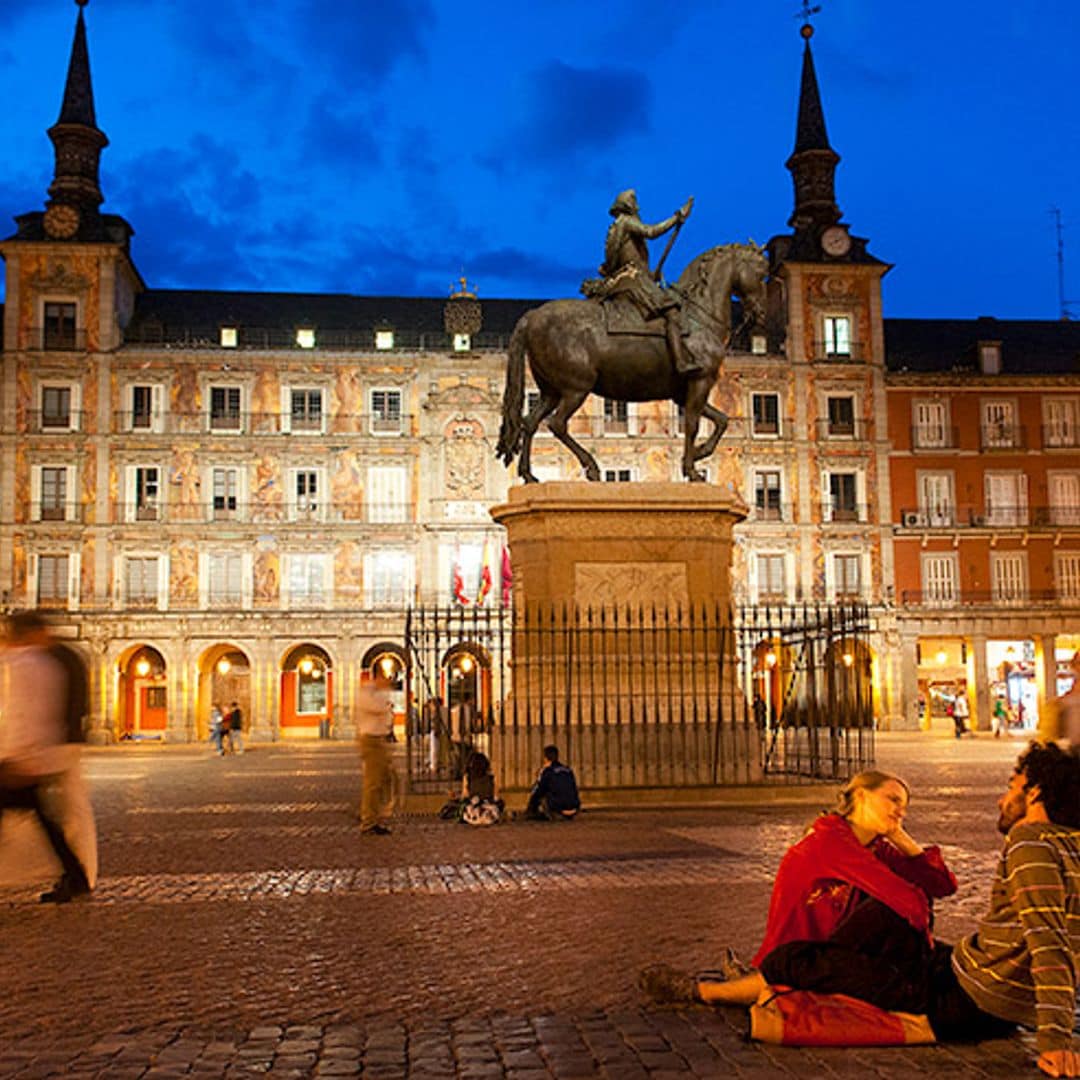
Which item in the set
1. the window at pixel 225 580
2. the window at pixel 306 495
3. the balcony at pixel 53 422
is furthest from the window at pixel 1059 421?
the balcony at pixel 53 422

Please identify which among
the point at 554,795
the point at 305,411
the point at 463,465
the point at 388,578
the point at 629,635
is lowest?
the point at 554,795

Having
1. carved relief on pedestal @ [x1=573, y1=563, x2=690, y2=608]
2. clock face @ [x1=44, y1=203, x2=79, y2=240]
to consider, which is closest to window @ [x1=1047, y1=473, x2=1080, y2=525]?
clock face @ [x1=44, y1=203, x2=79, y2=240]

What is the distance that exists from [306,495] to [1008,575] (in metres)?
25.5

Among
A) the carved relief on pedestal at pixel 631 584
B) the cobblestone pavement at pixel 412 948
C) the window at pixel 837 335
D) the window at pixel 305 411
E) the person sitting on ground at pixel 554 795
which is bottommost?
the cobblestone pavement at pixel 412 948

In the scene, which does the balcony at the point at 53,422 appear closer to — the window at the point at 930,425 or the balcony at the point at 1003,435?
the window at the point at 930,425

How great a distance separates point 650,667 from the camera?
554 inches

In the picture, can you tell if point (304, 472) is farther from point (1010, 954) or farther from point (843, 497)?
point (1010, 954)

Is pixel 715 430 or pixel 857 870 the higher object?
pixel 715 430

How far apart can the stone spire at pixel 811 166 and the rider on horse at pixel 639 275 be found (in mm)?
39627

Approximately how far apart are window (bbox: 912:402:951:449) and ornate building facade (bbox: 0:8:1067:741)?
69 centimetres

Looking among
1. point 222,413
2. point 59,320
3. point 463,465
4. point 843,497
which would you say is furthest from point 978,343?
point 59,320

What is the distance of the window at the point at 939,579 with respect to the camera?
49750 mm

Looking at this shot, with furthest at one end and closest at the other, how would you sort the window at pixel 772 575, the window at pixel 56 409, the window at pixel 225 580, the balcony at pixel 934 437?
the balcony at pixel 934 437, the window at pixel 772 575, the window at pixel 225 580, the window at pixel 56 409

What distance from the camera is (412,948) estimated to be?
6.76 metres
